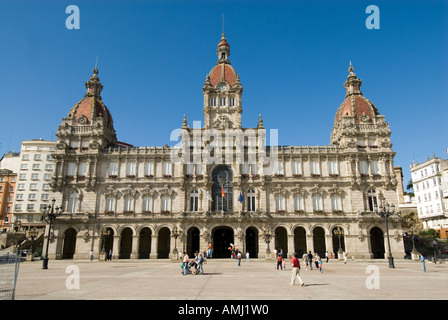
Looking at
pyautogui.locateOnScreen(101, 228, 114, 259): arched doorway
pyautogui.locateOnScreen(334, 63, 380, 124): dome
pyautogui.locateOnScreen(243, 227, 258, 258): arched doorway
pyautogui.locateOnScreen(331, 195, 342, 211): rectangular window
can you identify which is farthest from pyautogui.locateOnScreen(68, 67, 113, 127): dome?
pyautogui.locateOnScreen(334, 63, 380, 124): dome

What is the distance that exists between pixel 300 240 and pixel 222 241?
13.9m

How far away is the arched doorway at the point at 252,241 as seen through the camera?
2149 inches

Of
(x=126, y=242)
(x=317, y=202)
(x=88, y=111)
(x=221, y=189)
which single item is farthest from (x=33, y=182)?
(x=317, y=202)

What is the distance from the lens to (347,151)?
55906mm

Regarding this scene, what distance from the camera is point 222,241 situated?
56.0 meters

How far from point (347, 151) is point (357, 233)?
1421cm

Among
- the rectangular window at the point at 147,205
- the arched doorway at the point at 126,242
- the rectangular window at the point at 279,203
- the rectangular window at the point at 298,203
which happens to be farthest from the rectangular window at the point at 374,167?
the arched doorway at the point at 126,242

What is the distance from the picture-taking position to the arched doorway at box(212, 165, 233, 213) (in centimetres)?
5521

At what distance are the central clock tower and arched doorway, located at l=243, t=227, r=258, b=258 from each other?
18.9 metres

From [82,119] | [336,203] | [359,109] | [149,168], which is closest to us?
[336,203]

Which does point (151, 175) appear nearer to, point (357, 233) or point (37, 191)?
point (357, 233)

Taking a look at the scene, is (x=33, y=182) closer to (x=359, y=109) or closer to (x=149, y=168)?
(x=149, y=168)

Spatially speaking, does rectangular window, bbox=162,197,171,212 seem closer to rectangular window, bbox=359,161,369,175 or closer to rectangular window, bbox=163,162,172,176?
rectangular window, bbox=163,162,172,176

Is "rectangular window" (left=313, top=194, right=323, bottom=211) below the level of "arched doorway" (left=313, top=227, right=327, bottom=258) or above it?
above
